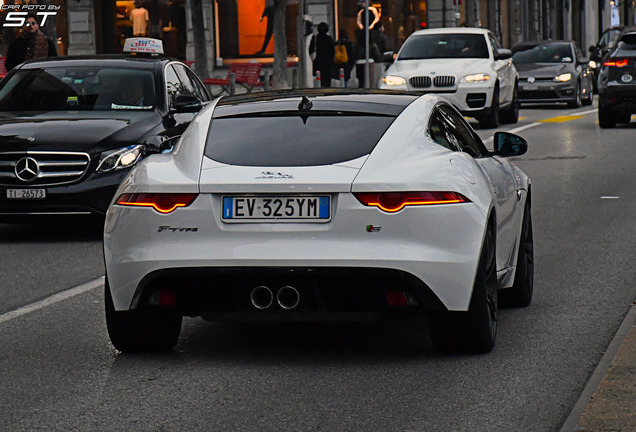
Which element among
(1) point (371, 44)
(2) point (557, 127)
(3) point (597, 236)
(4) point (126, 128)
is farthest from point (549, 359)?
(1) point (371, 44)

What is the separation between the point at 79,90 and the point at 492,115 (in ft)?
45.6

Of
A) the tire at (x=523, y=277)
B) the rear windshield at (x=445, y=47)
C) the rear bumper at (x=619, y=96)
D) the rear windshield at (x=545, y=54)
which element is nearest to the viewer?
the tire at (x=523, y=277)

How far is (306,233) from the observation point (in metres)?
6.36

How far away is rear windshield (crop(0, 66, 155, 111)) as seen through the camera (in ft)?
42.5

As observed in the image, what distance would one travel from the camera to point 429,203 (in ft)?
21.0

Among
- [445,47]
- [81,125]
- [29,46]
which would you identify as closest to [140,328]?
[81,125]

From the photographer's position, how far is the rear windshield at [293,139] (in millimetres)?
6621

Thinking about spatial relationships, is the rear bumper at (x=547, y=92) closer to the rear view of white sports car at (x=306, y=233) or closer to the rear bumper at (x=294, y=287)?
the rear view of white sports car at (x=306, y=233)

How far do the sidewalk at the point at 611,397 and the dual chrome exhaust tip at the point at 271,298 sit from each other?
1330 mm

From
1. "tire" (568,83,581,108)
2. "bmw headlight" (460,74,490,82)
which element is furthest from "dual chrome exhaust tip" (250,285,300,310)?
"tire" (568,83,581,108)

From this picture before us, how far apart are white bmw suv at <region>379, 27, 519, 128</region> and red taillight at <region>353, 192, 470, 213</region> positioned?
18527mm

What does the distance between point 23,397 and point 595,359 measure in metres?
2.58

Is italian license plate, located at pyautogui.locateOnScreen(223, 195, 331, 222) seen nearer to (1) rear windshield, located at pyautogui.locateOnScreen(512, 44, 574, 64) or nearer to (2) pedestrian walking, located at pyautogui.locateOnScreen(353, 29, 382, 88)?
(1) rear windshield, located at pyautogui.locateOnScreen(512, 44, 574, 64)

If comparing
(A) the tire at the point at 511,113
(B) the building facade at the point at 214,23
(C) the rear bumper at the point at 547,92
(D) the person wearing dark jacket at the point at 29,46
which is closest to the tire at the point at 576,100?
(C) the rear bumper at the point at 547,92
